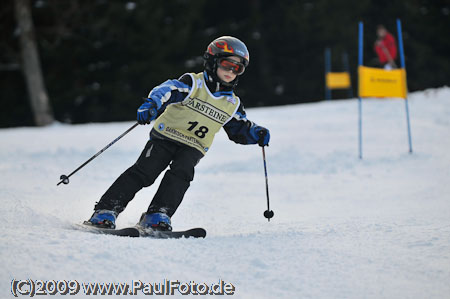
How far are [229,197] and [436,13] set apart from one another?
68.6 ft

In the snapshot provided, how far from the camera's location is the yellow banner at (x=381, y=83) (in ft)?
27.0

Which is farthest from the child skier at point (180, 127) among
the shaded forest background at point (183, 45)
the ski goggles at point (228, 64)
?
the shaded forest background at point (183, 45)

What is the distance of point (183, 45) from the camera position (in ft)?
64.6

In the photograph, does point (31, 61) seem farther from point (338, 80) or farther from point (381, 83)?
point (381, 83)

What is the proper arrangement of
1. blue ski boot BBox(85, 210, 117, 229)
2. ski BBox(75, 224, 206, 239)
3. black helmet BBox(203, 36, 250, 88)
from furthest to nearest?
black helmet BBox(203, 36, 250, 88), blue ski boot BBox(85, 210, 117, 229), ski BBox(75, 224, 206, 239)

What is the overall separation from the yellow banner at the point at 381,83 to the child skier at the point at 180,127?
14.6ft

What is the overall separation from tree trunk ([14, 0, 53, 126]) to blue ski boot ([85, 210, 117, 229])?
40.4 ft

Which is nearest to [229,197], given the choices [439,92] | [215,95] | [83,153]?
[215,95]

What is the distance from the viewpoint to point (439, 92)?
44.1 ft

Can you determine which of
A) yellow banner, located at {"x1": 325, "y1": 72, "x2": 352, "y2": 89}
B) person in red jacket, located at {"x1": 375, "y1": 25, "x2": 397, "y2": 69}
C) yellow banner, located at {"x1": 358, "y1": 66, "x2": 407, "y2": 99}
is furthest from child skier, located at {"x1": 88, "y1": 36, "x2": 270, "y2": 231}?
yellow banner, located at {"x1": 325, "y1": 72, "x2": 352, "y2": 89}

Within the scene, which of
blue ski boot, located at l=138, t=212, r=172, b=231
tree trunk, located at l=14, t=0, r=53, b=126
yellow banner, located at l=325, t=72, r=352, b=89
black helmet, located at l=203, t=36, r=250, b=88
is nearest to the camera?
blue ski boot, located at l=138, t=212, r=172, b=231

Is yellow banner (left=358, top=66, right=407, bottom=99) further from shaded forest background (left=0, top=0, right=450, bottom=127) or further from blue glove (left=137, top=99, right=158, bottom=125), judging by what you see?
shaded forest background (left=0, top=0, right=450, bottom=127)

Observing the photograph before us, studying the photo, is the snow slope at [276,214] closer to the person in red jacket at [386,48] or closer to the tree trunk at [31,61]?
the person in red jacket at [386,48]

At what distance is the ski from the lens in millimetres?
3393
